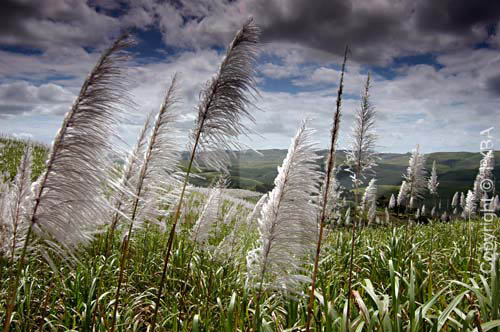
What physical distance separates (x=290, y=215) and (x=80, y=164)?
5.21ft

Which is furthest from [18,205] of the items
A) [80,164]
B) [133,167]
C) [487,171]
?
[487,171]

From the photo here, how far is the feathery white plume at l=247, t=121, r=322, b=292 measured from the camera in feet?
7.90

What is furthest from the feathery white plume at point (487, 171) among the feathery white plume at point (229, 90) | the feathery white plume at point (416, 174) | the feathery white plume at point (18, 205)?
the feathery white plume at point (18, 205)

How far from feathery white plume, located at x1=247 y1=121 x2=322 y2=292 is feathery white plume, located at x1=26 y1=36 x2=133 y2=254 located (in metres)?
1.29

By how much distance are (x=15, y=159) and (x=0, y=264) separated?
Result: 1960 centimetres

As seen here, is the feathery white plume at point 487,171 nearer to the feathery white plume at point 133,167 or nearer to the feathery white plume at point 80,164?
the feathery white plume at point 133,167

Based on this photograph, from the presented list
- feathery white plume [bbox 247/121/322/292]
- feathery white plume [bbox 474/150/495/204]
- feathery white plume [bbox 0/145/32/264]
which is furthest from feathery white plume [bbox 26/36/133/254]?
feathery white plume [bbox 474/150/495/204]

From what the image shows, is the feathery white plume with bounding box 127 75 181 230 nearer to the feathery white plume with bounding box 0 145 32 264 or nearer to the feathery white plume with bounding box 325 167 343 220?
the feathery white plume with bounding box 0 145 32 264

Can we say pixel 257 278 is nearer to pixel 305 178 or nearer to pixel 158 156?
pixel 305 178

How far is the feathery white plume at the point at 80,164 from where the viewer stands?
1781 millimetres

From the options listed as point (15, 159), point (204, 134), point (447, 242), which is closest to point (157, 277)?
point (204, 134)

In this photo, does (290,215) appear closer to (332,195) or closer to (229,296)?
(229,296)

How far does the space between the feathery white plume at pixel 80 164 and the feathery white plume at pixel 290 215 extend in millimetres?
1293

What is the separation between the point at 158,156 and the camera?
9.15ft
